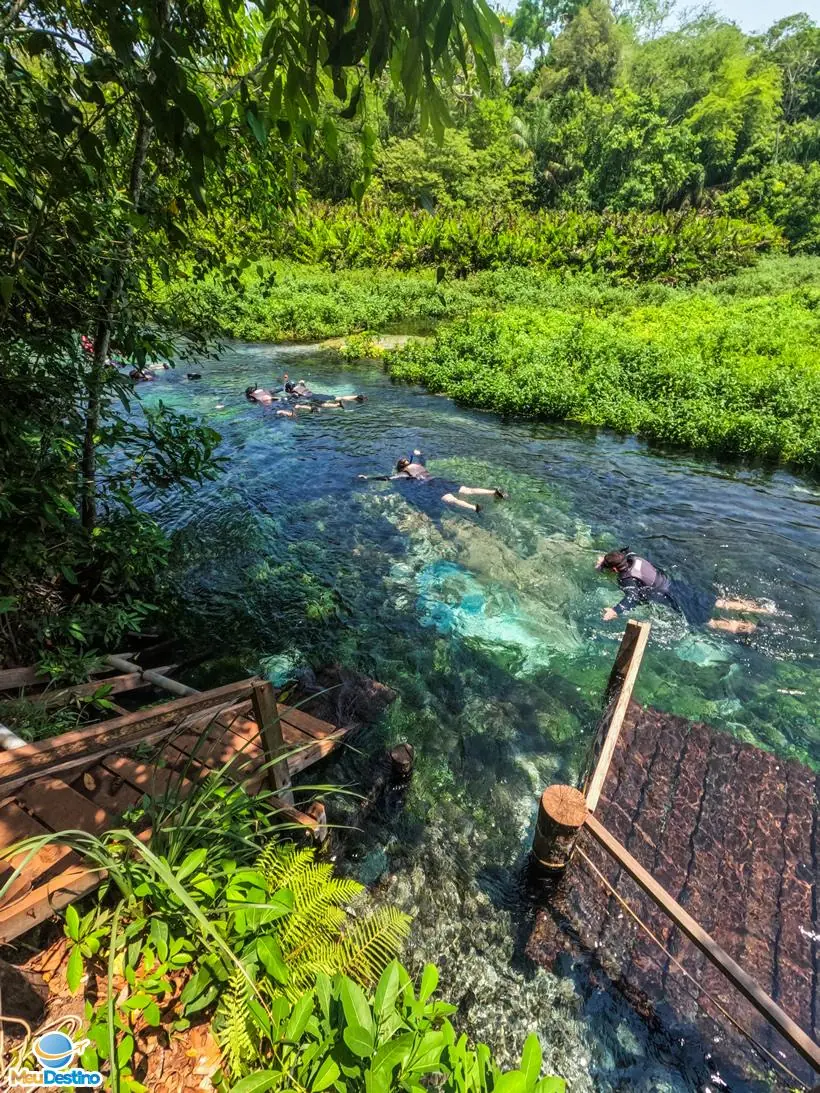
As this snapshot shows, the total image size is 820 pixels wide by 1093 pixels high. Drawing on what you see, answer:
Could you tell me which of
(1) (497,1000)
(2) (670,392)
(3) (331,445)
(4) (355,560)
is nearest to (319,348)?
(3) (331,445)

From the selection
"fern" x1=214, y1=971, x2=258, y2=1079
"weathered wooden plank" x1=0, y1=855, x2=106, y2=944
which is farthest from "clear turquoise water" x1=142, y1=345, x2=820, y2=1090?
"weathered wooden plank" x1=0, y1=855, x2=106, y2=944

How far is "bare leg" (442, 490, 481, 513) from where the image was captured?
34.1 feet

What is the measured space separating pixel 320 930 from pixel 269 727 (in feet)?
4.11

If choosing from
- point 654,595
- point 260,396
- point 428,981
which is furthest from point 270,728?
point 260,396

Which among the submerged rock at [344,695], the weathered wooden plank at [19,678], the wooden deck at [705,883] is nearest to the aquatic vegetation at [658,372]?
the wooden deck at [705,883]

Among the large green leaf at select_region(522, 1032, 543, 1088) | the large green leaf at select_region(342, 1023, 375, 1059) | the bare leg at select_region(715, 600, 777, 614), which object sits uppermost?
the large green leaf at select_region(342, 1023, 375, 1059)

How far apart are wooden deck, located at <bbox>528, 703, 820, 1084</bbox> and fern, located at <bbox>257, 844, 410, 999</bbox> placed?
5.49 feet

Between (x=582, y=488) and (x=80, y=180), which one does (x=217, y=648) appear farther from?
(x=582, y=488)

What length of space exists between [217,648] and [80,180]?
5.19 meters

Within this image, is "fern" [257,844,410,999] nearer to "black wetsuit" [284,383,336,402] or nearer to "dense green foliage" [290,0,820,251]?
"black wetsuit" [284,383,336,402]

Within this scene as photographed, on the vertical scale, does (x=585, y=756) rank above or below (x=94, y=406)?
below

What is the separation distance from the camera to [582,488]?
11.4 meters

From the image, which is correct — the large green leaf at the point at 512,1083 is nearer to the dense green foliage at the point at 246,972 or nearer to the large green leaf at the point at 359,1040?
the dense green foliage at the point at 246,972

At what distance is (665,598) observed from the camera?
7953 millimetres
